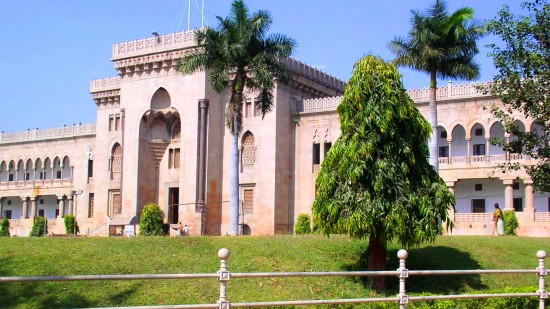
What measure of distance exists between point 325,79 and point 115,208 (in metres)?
14.3

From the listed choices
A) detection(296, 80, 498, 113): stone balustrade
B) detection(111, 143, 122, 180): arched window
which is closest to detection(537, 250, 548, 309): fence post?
detection(296, 80, 498, 113): stone balustrade

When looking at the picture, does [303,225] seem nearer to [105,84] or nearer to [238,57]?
[238,57]

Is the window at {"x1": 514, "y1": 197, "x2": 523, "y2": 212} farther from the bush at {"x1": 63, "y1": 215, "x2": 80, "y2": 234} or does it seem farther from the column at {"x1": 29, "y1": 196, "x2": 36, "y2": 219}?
the column at {"x1": 29, "y1": 196, "x2": 36, "y2": 219}

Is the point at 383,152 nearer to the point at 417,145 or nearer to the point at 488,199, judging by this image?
the point at 417,145

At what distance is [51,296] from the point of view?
14750 millimetres

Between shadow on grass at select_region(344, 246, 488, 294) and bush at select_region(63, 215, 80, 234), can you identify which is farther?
bush at select_region(63, 215, 80, 234)

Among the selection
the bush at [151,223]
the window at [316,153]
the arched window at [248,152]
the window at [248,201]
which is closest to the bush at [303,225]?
the window at [248,201]

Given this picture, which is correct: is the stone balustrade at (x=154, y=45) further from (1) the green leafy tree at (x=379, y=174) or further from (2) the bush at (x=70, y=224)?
(1) the green leafy tree at (x=379, y=174)

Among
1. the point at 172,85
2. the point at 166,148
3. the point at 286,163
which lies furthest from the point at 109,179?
the point at 286,163

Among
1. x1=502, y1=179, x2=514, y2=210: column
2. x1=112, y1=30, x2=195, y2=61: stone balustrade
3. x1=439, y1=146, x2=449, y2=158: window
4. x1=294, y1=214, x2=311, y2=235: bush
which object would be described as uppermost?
x1=112, y1=30, x2=195, y2=61: stone balustrade

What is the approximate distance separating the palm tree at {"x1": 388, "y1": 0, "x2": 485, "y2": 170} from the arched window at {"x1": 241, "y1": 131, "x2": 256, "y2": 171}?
457 inches

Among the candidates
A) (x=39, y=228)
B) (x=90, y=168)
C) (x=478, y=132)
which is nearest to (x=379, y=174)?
(x=478, y=132)

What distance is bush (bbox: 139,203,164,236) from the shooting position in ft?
107

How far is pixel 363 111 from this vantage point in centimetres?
1711
